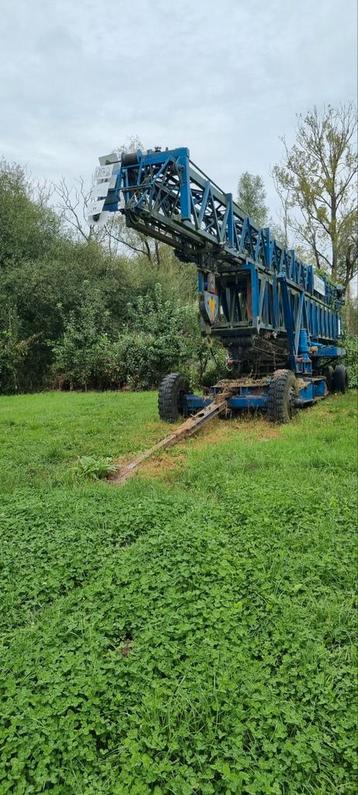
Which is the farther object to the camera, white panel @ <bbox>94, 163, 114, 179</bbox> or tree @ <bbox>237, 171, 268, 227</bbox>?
tree @ <bbox>237, 171, 268, 227</bbox>

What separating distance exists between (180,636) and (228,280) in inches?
312

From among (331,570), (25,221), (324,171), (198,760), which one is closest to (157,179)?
(331,570)

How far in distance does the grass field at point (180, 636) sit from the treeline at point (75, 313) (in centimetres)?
1175

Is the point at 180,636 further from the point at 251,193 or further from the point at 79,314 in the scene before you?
the point at 251,193

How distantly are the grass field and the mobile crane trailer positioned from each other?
11.6 ft

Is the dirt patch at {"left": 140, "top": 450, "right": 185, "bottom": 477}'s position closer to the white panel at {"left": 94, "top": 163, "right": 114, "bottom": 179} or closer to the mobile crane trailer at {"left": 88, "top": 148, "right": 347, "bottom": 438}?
the mobile crane trailer at {"left": 88, "top": 148, "right": 347, "bottom": 438}

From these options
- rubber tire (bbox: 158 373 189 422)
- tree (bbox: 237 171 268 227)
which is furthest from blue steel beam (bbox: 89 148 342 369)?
tree (bbox: 237 171 268 227)

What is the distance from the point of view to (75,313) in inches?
770

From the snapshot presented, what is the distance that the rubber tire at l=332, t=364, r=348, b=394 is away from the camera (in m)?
14.7

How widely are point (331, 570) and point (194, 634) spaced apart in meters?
1.18

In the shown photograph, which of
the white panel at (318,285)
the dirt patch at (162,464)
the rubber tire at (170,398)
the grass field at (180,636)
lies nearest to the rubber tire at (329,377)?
the white panel at (318,285)

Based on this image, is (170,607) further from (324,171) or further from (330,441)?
(324,171)

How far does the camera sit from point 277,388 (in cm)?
834

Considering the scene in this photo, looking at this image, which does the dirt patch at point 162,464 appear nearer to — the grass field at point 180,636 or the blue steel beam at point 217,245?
the grass field at point 180,636
